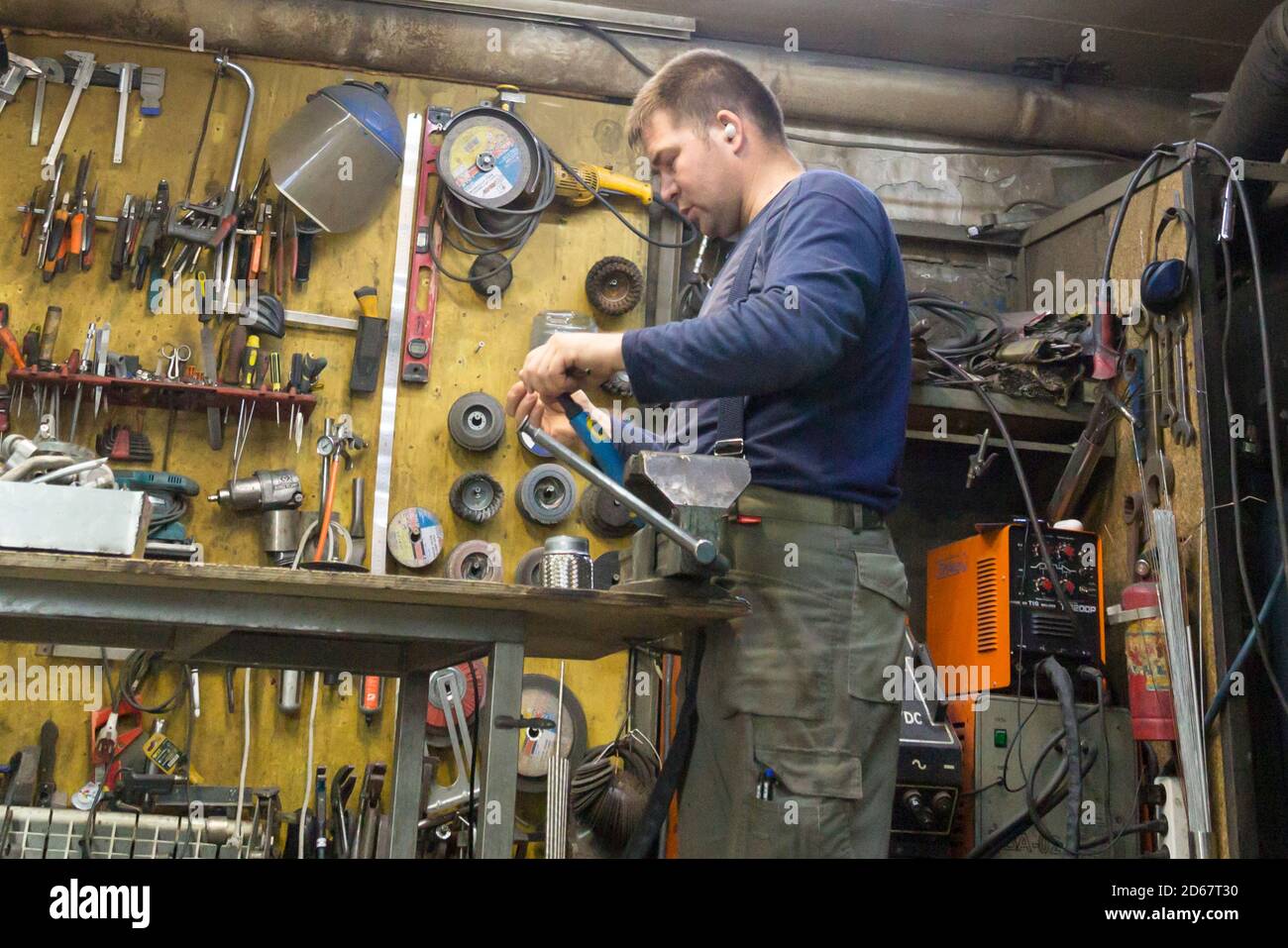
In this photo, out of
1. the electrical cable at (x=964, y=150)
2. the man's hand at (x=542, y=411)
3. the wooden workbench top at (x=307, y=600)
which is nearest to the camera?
the wooden workbench top at (x=307, y=600)

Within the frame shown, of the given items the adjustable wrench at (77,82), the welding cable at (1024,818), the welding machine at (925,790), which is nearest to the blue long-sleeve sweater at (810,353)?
A: the welding machine at (925,790)

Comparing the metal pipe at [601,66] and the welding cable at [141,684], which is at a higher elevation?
the metal pipe at [601,66]

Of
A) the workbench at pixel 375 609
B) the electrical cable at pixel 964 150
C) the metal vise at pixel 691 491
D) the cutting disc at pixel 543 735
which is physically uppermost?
the electrical cable at pixel 964 150

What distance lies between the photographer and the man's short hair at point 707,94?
1889 mm

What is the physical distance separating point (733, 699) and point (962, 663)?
1828 millimetres

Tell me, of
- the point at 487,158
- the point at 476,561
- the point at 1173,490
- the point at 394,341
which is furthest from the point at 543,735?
the point at 1173,490

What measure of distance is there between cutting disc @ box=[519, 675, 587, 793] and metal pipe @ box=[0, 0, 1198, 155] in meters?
1.83

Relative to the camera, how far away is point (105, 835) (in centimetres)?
267

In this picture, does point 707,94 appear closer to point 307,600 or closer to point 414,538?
point 307,600

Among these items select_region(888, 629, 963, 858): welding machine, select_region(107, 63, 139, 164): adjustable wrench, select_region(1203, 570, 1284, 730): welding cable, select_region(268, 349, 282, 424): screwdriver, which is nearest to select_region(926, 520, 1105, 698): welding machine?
select_region(888, 629, 963, 858): welding machine

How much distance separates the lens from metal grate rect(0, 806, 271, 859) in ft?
8.67

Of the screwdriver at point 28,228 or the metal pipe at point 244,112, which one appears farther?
the metal pipe at point 244,112

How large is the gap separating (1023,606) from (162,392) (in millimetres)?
2370

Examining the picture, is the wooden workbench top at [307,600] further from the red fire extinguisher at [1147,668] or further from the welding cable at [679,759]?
the red fire extinguisher at [1147,668]
